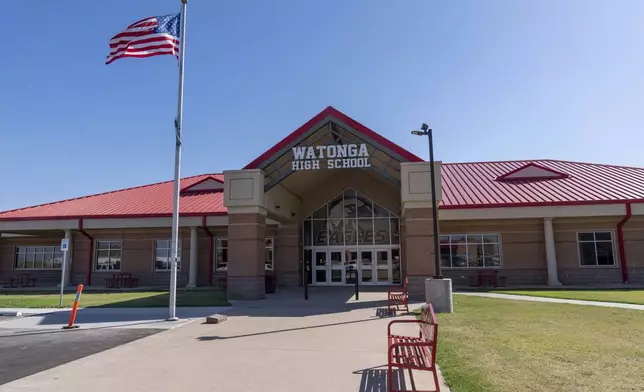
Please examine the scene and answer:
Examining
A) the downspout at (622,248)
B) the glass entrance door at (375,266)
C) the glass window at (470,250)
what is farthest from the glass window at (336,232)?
the downspout at (622,248)

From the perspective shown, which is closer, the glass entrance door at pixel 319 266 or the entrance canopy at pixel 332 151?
the entrance canopy at pixel 332 151

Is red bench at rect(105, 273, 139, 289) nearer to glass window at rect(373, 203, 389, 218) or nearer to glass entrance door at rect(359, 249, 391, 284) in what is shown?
glass entrance door at rect(359, 249, 391, 284)

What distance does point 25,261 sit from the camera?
29.0m

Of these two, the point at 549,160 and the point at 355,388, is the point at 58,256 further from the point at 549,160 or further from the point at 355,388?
the point at 549,160

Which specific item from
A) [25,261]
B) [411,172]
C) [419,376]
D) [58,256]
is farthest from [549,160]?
[25,261]

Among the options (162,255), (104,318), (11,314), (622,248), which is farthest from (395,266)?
(11,314)

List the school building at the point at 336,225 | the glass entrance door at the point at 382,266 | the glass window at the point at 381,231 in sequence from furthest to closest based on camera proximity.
Answer: the glass window at the point at 381,231, the glass entrance door at the point at 382,266, the school building at the point at 336,225

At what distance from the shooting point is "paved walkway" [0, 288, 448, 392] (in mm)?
6391

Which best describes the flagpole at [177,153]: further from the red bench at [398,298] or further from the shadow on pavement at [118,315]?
the red bench at [398,298]

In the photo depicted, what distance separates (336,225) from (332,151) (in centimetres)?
886

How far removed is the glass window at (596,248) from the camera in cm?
2316

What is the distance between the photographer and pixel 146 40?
1398cm

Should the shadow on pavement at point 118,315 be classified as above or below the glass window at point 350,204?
below

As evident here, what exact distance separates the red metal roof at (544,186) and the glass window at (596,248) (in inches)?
88.7
